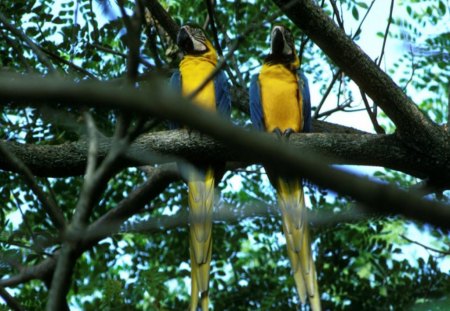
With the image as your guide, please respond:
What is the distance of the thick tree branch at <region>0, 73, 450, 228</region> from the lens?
78 centimetres

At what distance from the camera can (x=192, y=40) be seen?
13.8ft

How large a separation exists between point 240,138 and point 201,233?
2.57 metres

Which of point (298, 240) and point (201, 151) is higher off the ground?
point (201, 151)

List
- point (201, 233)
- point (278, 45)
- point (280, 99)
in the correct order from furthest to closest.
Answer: point (278, 45)
point (280, 99)
point (201, 233)

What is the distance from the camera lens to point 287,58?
412 cm

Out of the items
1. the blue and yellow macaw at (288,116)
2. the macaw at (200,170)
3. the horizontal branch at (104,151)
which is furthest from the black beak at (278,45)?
the horizontal branch at (104,151)

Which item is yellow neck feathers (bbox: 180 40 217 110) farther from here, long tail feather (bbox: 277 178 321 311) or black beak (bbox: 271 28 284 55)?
long tail feather (bbox: 277 178 321 311)

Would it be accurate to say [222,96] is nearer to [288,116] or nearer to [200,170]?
[288,116]

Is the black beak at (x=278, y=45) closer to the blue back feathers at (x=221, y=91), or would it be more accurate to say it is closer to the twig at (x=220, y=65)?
the blue back feathers at (x=221, y=91)

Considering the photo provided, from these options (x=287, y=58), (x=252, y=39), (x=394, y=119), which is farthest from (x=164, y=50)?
(x=394, y=119)

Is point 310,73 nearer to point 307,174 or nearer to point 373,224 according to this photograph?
point 373,224

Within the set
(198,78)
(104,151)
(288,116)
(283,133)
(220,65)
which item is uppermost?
(198,78)

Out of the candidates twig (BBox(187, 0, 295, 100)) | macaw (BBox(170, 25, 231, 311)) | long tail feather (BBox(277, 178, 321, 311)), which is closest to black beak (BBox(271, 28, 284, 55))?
macaw (BBox(170, 25, 231, 311))

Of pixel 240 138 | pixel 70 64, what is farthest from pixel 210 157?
pixel 240 138
